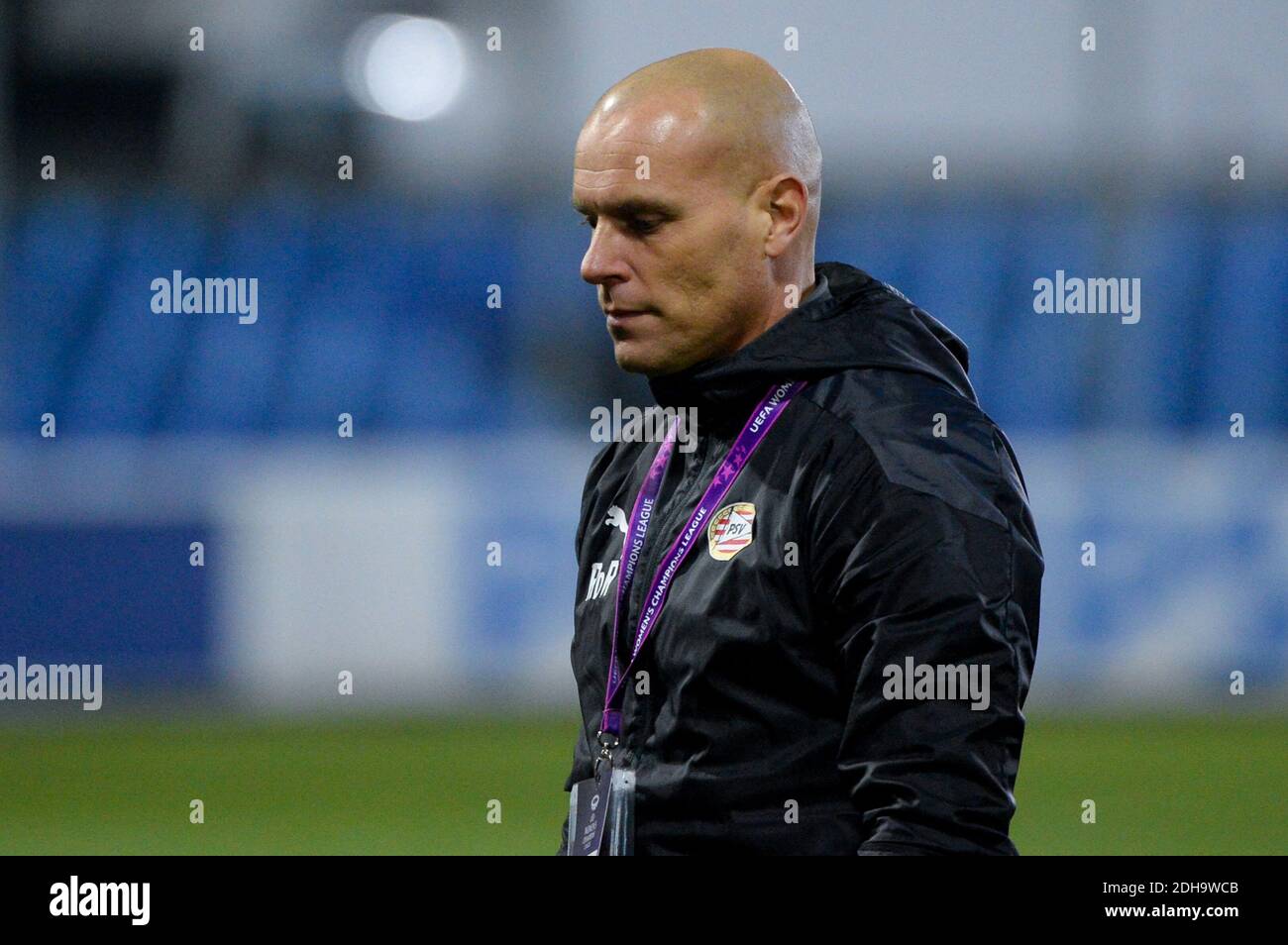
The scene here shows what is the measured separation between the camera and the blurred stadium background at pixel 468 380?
9133mm

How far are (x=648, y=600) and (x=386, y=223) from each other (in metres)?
11.2

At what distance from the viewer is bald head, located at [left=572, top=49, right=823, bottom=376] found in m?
2.31

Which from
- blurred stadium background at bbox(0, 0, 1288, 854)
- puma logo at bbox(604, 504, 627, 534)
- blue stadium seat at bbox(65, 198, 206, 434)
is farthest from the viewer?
blue stadium seat at bbox(65, 198, 206, 434)

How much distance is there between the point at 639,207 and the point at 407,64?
1347 centimetres

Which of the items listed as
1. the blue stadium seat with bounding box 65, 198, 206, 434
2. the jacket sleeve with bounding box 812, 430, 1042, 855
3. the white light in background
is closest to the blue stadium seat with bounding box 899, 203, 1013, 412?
the white light in background

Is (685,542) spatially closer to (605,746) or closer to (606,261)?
(605,746)

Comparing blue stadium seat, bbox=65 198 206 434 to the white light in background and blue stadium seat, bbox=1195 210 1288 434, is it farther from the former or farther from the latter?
blue stadium seat, bbox=1195 210 1288 434

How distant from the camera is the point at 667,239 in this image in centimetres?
236

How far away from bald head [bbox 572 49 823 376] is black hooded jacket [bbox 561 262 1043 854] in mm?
72

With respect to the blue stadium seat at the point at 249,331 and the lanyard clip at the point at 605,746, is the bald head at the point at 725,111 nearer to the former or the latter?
the lanyard clip at the point at 605,746

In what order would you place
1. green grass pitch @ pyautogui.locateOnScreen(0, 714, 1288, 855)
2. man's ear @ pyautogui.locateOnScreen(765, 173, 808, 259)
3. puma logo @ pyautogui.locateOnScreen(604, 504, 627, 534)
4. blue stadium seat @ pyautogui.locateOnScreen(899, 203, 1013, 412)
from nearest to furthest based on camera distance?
1. man's ear @ pyautogui.locateOnScreen(765, 173, 808, 259)
2. puma logo @ pyautogui.locateOnScreen(604, 504, 627, 534)
3. green grass pitch @ pyautogui.locateOnScreen(0, 714, 1288, 855)
4. blue stadium seat @ pyautogui.locateOnScreen(899, 203, 1013, 412)

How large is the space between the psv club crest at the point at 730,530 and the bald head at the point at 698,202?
0.25m

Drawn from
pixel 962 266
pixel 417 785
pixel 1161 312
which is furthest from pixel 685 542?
pixel 962 266
